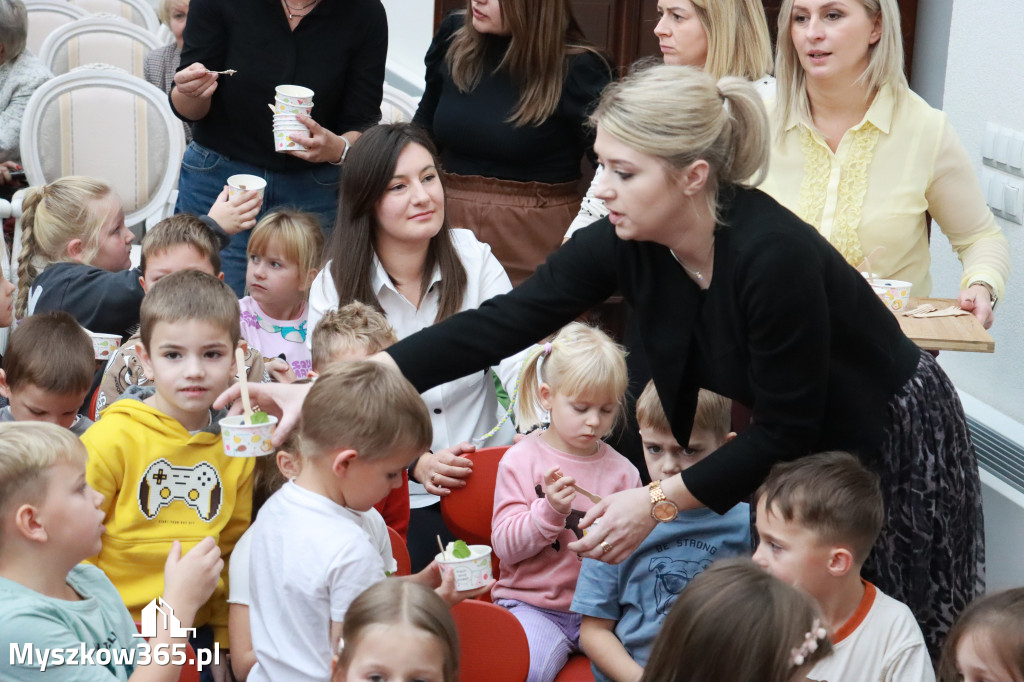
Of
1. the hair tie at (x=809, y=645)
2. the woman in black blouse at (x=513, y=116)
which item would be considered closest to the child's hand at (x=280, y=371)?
the woman in black blouse at (x=513, y=116)

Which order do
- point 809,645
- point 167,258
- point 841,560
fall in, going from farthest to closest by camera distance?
1. point 167,258
2. point 841,560
3. point 809,645

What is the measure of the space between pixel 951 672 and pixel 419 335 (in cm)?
127

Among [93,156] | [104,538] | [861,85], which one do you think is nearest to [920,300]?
[861,85]

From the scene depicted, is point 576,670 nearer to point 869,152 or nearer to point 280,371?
point 280,371

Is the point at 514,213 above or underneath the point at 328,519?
underneath

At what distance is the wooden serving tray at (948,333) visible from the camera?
2.82 m

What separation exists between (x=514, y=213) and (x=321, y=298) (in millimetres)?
923

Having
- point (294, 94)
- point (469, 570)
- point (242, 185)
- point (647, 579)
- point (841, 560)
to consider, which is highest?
point (294, 94)

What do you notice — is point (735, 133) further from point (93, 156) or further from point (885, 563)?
point (93, 156)

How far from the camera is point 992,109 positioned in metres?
3.89

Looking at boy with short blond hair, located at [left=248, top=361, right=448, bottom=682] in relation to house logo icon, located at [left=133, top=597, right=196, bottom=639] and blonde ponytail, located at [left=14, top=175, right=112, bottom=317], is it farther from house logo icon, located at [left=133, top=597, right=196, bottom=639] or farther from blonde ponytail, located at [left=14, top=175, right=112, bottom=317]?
blonde ponytail, located at [left=14, top=175, right=112, bottom=317]

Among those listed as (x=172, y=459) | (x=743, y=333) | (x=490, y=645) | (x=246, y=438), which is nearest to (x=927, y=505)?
(x=743, y=333)

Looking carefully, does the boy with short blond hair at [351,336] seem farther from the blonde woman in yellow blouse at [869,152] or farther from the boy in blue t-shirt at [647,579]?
the blonde woman in yellow blouse at [869,152]

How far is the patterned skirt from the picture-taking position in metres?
2.38
